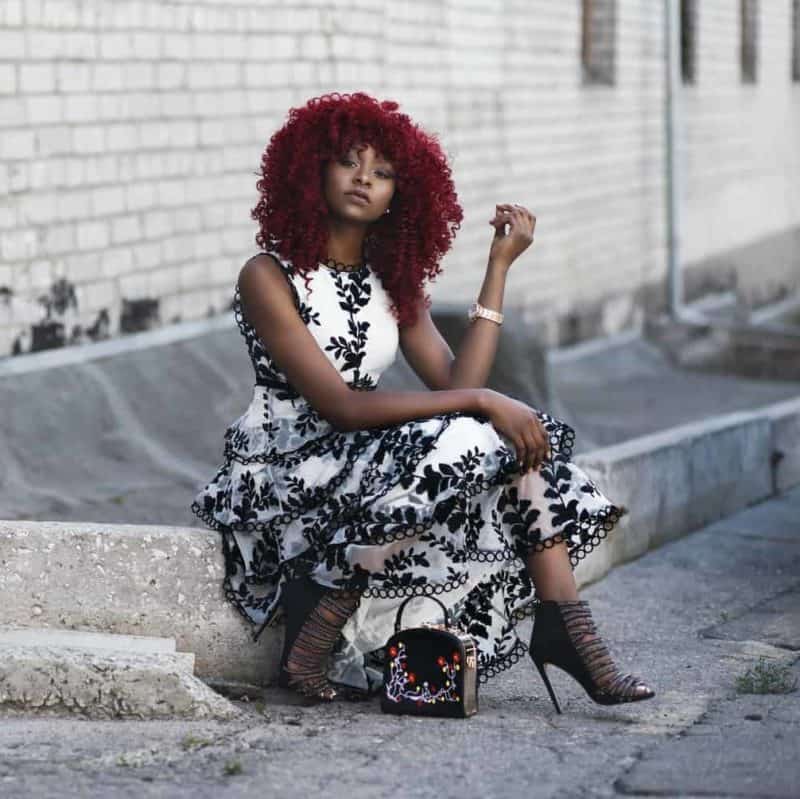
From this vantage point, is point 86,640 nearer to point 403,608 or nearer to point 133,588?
point 133,588

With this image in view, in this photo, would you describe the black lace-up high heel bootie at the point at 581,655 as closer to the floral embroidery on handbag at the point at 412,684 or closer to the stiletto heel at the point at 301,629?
the floral embroidery on handbag at the point at 412,684

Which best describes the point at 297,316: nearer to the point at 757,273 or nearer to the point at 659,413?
the point at 659,413

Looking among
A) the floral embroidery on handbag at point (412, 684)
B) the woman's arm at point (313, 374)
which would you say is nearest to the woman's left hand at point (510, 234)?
the woman's arm at point (313, 374)

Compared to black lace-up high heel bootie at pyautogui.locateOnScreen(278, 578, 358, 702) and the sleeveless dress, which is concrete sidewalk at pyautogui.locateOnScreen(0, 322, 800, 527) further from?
black lace-up high heel bootie at pyautogui.locateOnScreen(278, 578, 358, 702)

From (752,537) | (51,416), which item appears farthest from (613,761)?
(51,416)

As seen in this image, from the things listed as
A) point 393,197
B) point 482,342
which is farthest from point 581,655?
point 393,197

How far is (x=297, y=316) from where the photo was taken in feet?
15.0

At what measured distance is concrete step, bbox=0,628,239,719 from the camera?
170 inches

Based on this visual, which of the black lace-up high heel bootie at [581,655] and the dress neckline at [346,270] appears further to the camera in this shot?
the dress neckline at [346,270]

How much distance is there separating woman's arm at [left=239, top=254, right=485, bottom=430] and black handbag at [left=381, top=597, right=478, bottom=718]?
0.44 meters

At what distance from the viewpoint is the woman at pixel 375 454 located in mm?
4379

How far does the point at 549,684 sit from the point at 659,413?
8545 mm

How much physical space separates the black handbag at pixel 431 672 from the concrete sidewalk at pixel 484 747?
0.13 feet

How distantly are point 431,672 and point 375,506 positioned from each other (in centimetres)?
40
